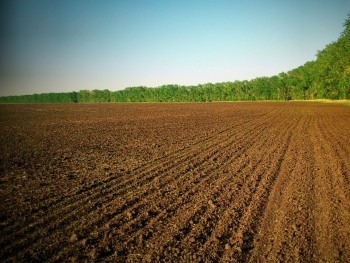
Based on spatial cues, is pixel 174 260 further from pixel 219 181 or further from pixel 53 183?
pixel 53 183

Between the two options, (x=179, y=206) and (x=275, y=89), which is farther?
(x=275, y=89)

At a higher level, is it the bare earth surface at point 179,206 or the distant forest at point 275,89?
the distant forest at point 275,89

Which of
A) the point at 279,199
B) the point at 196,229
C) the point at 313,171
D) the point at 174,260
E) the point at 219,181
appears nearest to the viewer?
the point at 174,260

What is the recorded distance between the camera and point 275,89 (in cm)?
8562

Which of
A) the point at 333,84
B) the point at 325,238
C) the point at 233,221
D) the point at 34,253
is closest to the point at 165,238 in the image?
the point at 233,221

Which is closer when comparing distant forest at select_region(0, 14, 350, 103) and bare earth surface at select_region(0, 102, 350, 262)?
bare earth surface at select_region(0, 102, 350, 262)

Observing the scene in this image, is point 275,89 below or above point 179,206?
above

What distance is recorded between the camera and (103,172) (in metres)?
9.15

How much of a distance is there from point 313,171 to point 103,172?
24.0ft

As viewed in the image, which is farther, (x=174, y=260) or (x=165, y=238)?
(x=165, y=238)

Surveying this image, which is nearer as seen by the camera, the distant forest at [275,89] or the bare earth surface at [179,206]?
the bare earth surface at [179,206]

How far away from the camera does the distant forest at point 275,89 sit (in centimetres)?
4169

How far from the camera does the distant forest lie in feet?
137

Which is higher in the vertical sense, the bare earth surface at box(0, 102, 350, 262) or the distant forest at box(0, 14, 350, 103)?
the distant forest at box(0, 14, 350, 103)
